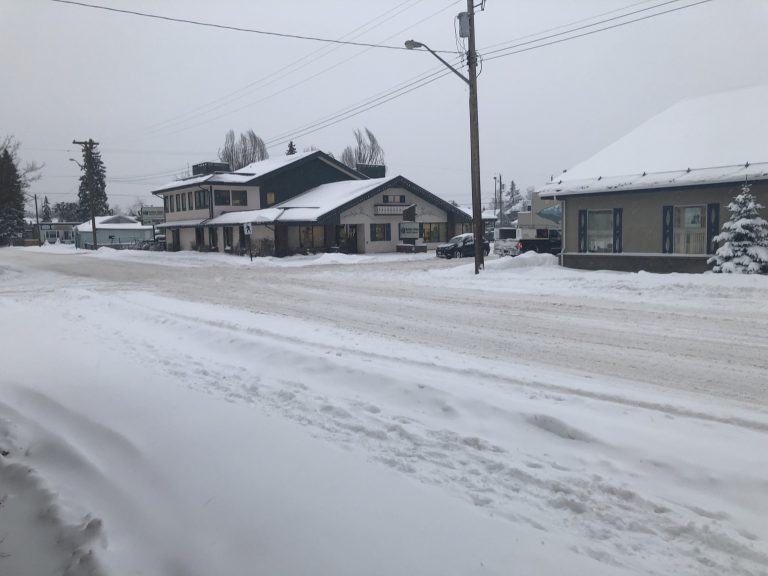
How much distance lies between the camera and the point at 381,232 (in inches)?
1834

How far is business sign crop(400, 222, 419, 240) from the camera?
47.1m

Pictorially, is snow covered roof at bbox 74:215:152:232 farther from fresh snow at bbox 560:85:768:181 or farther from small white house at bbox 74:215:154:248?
fresh snow at bbox 560:85:768:181

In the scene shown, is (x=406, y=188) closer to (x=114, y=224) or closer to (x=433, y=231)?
(x=433, y=231)

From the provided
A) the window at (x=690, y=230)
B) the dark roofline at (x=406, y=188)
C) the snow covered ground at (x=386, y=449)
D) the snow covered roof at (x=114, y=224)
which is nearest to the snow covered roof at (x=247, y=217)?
the dark roofline at (x=406, y=188)

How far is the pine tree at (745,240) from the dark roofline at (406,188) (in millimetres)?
27113

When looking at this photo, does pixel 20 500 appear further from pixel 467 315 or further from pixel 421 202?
pixel 421 202

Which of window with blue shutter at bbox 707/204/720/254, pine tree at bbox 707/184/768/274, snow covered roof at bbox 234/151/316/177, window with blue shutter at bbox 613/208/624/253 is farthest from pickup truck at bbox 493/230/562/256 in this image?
snow covered roof at bbox 234/151/316/177

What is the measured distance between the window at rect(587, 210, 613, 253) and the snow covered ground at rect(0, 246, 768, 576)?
11869 mm

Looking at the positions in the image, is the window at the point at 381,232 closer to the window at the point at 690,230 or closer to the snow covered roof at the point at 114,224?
the window at the point at 690,230

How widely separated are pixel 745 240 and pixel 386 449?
57.1 ft

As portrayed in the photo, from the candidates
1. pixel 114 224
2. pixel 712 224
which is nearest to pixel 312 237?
pixel 712 224

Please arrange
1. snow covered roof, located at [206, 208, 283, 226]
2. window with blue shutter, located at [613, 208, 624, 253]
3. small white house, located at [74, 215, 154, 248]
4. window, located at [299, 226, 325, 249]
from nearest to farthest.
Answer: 1. window with blue shutter, located at [613, 208, 624, 253]
2. snow covered roof, located at [206, 208, 283, 226]
3. window, located at [299, 226, 325, 249]
4. small white house, located at [74, 215, 154, 248]

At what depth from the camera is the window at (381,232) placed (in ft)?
152

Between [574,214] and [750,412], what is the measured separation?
18.8 metres
